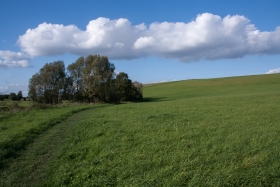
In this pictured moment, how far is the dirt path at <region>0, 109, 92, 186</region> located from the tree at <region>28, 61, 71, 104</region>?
37663 mm

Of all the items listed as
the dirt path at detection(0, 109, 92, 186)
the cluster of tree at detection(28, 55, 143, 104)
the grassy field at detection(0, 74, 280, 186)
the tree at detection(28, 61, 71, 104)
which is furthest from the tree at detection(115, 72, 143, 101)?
the dirt path at detection(0, 109, 92, 186)

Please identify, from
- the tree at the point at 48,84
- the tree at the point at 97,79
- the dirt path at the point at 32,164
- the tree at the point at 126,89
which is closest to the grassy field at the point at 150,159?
the dirt path at the point at 32,164

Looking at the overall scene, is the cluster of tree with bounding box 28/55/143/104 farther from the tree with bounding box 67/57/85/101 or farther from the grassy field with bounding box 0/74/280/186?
the grassy field with bounding box 0/74/280/186

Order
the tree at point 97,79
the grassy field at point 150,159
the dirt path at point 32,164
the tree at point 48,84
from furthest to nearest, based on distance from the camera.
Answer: the tree at point 97,79 → the tree at point 48,84 → the dirt path at point 32,164 → the grassy field at point 150,159

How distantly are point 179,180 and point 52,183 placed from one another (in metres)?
3.14

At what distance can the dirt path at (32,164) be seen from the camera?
6115 millimetres

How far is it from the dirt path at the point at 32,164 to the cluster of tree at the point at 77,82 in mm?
36947

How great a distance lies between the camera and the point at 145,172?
253 inches

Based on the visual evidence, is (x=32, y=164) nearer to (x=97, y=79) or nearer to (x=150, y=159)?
(x=150, y=159)

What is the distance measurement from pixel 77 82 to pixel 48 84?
560 centimetres

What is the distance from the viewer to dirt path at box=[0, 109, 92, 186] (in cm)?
611

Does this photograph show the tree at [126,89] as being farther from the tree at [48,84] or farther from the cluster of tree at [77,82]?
the tree at [48,84]

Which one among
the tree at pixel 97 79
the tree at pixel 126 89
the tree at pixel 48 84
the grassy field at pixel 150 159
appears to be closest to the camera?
the grassy field at pixel 150 159

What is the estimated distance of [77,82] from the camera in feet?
160
